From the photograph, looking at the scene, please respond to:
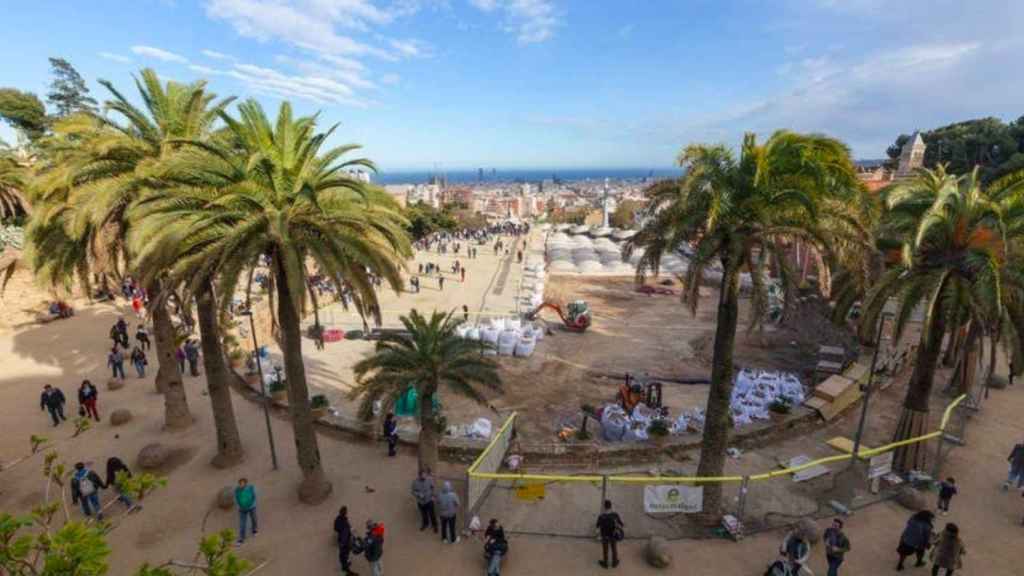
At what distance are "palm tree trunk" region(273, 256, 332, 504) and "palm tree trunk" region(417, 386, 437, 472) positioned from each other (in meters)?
2.33

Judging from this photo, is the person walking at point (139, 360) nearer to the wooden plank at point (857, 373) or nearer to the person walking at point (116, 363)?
the person walking at point (116, 363)

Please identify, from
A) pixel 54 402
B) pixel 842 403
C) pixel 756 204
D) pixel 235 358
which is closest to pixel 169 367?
pixel 54 402

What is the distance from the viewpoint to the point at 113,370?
18094 millimetres

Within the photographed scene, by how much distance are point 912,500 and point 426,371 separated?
10.7 m

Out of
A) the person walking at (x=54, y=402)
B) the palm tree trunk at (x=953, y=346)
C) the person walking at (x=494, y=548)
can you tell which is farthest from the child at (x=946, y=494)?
the person walking at (x=54, y=402)

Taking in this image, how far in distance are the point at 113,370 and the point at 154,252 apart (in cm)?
1246

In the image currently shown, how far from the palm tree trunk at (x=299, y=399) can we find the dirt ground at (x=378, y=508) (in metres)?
0.43

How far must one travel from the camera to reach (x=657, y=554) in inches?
359

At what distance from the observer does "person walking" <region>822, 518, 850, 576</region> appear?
8375 millimetres

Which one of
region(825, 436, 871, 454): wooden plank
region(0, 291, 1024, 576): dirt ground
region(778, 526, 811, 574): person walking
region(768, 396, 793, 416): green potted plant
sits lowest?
region(825, 436, 871, 454): wooden plank

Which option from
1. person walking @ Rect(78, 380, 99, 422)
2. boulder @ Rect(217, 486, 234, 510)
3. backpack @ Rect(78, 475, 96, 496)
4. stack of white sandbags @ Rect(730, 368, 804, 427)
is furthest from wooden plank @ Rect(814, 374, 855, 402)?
person walking @ Rect(78, 380, 99, 422)

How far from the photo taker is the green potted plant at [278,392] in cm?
1600

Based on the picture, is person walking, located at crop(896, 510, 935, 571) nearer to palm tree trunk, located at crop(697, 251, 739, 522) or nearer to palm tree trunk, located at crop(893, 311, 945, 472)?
palm tree trunk, located at crop(697, 251, 739, 522)

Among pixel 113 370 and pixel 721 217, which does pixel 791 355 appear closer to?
pixel 721 217
